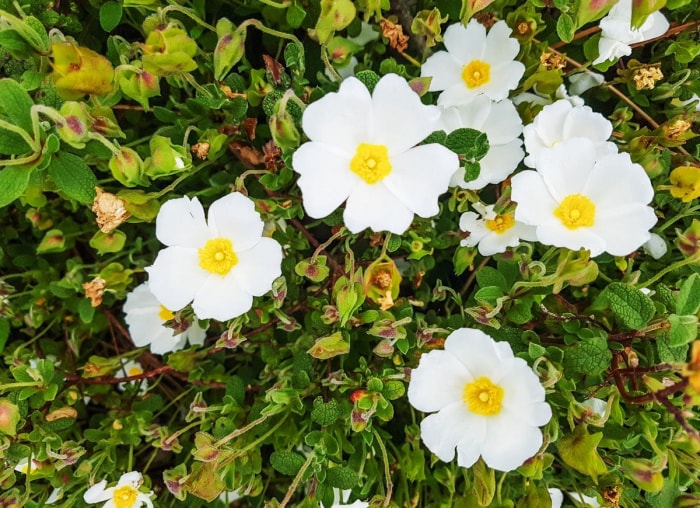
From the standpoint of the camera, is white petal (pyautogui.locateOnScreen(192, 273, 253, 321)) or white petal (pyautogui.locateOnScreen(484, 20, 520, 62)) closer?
white petal (pyautogui.locateOnScreen(192, 273, 253, 321))

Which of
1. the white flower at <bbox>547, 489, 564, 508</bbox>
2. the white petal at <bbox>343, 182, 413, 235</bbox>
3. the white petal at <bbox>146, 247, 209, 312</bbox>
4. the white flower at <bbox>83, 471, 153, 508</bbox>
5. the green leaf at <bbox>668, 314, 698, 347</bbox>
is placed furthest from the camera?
the white flower at <bbox>547, 489, 564, 508</bbox>

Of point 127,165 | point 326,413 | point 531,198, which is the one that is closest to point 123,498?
point 326,413

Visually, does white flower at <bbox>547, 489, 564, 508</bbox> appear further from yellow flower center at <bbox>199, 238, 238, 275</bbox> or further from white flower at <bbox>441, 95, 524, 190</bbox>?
yellow flower center at <bbox>199, 238, 238, 275</bbox>

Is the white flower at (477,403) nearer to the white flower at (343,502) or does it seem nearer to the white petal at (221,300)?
the white flower at (343,502)

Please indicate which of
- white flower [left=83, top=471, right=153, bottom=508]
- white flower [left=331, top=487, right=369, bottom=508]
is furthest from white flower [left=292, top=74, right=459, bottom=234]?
white flower [left=83, top=471, right=153, bottom=508]

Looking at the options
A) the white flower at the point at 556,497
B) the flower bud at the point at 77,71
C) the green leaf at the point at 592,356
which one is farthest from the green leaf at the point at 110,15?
the white flower at the point at 556,497

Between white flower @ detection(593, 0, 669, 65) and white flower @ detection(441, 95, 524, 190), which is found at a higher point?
white flower @ detection(593, 0, 669, 65)
